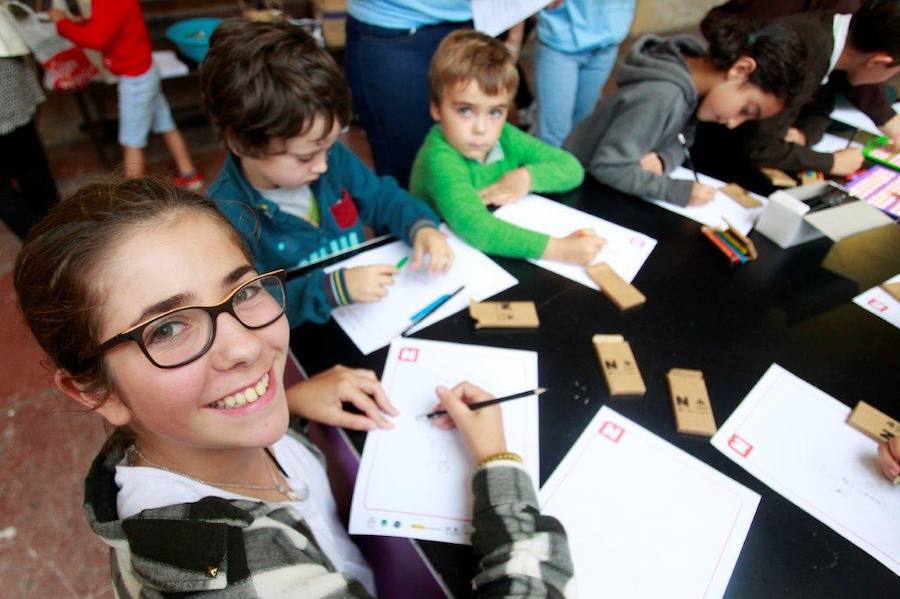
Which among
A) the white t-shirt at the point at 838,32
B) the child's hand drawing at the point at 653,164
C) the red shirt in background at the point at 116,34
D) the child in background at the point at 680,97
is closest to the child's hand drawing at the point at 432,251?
the child in background at the point at 680,97

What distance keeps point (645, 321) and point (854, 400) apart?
0.34 meters

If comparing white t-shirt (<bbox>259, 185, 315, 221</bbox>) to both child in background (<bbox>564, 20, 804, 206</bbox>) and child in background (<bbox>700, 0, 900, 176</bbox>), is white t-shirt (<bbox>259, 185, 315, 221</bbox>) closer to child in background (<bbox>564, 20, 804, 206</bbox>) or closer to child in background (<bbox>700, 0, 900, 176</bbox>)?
child in background (<bbox>564, 20, 804, 206</bbox>)

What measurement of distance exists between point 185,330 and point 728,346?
856 millimetres

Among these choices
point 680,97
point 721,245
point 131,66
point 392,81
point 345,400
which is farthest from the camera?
point 131,66

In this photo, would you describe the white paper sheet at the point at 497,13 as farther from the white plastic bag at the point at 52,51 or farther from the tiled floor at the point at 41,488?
the white plastic bag at the point at 52,51

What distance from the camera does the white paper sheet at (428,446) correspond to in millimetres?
659

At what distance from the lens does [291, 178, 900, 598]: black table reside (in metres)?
0.62

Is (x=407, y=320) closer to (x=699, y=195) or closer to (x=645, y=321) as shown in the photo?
(x=645, y=321)

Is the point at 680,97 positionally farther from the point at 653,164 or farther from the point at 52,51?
the point at 52,51

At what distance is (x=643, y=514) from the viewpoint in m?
0.66

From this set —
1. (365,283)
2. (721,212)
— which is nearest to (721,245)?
(721,212)

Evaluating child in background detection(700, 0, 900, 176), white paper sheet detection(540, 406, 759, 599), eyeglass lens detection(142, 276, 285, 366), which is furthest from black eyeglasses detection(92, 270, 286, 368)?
child in background detection(700, 0, 900, 176)

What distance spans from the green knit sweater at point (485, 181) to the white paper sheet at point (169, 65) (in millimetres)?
1981

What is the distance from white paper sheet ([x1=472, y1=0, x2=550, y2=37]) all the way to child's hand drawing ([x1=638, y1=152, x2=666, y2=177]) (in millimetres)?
558
